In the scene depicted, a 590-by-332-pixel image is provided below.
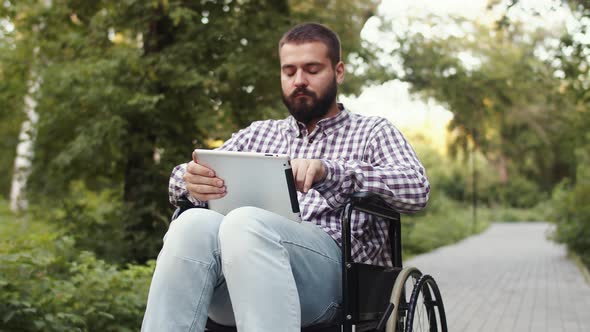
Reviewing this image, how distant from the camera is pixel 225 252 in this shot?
2098mm

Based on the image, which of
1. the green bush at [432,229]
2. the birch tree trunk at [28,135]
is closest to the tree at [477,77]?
the green bush at [432,229]

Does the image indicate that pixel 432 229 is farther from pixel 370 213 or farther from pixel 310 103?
pixel 370 213

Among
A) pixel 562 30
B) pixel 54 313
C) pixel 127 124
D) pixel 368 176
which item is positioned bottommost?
pixel 54 313

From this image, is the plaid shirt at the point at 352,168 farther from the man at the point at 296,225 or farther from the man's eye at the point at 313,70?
the man's eye at the point at 313,70

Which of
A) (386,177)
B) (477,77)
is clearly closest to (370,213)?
(386,177)

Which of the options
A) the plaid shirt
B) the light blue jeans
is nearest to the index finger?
the light blue jeans

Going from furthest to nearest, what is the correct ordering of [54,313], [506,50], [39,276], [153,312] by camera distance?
[506,50]
[39,276]
[54,313]
[153,312]

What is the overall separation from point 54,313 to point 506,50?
8491mm

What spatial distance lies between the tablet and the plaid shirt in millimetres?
113

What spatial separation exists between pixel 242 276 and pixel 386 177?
23.0 inches

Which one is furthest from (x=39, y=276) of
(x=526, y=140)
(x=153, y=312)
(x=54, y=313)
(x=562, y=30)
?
(x=526, y=140)

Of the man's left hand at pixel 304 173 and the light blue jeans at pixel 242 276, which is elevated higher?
the man's left hand at pixel 304 173

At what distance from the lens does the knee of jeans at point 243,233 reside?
2.07m

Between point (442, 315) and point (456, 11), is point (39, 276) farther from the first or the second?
point (456, 11)
